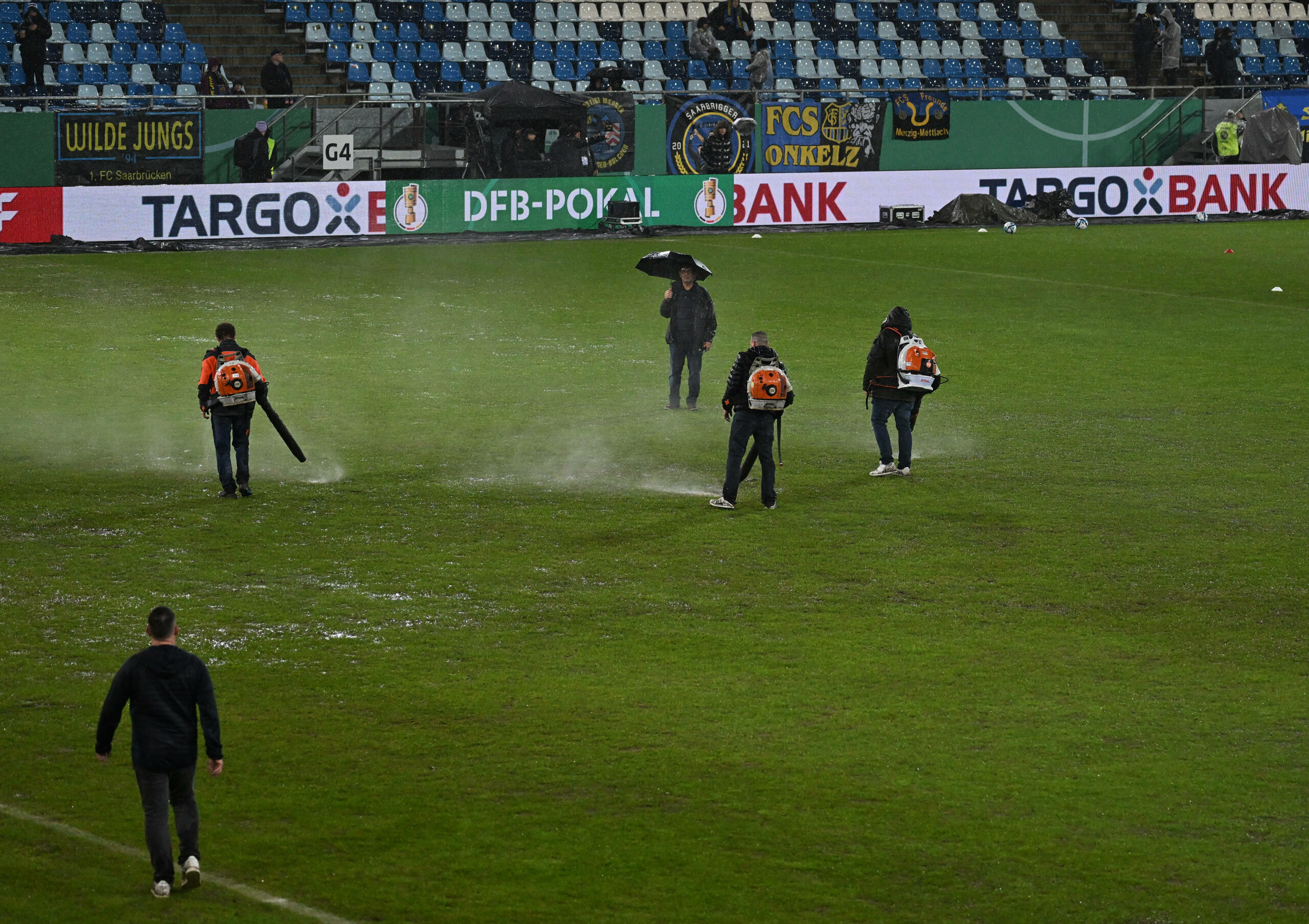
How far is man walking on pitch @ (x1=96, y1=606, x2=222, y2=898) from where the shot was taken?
26.7ft

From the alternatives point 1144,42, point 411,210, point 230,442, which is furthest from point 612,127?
point 230,442

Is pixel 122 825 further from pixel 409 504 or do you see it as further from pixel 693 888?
pixel 409 504

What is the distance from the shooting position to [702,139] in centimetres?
4169

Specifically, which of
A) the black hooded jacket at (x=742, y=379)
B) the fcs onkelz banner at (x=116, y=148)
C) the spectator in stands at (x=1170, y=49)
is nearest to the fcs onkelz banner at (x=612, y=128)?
the fcs onkelz banner at (x=116, y=148)

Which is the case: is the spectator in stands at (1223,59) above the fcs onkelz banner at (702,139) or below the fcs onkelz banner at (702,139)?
above

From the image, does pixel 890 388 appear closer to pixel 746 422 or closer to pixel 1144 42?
pixel 746 422

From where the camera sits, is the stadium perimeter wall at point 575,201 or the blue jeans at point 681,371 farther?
the stadium perimeter wall at point 575,201

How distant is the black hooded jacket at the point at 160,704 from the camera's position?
26.7ft

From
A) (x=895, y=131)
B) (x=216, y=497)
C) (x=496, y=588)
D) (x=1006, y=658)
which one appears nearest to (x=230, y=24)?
(x=895, y=131)

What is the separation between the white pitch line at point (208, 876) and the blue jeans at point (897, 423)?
10.4 meters

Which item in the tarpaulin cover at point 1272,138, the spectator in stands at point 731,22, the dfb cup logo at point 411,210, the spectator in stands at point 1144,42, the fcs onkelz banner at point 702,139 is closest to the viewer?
the dfb cup logo at point 411,210

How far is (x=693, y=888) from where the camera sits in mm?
8484

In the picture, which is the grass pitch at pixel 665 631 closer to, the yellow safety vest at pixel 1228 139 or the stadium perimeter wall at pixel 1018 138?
the stadium perimeter wall at pixel 1018 138

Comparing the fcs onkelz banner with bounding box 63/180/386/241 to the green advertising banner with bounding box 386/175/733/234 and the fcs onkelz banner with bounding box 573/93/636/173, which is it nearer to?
the green advertising banner with bounding box 386/175/733/234
